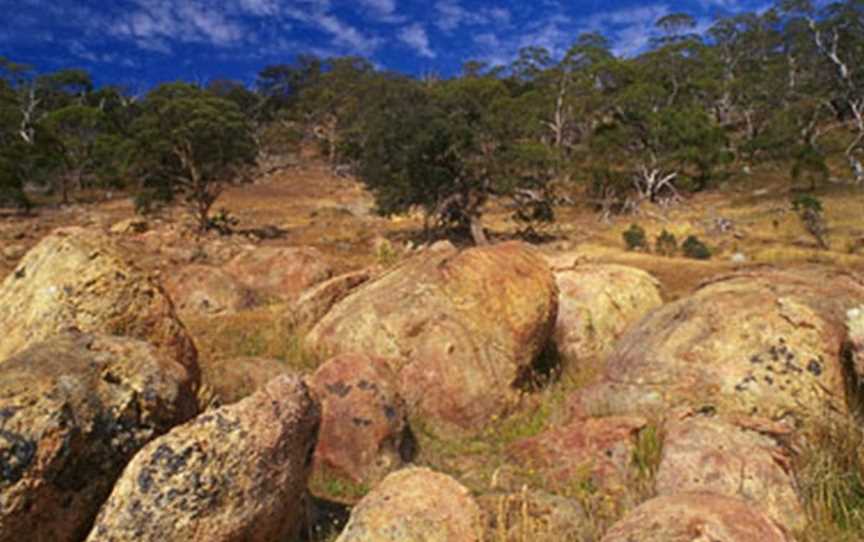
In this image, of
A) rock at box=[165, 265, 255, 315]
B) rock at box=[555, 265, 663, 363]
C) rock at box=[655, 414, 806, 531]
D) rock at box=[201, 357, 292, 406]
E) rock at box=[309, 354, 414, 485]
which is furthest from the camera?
rock at box=[165, 265, 255, 315]

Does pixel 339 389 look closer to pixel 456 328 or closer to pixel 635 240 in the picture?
pixel 456 328

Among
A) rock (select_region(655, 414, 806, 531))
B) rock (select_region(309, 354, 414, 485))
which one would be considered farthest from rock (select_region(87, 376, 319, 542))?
rock (select_region(655, 414, 806, 531))

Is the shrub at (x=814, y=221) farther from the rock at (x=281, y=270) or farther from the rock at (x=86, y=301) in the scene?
the rock at (x=86, y=301)

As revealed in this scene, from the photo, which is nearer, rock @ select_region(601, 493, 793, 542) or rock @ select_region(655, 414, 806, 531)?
rock @ select_region(601, 493, 793, 542)

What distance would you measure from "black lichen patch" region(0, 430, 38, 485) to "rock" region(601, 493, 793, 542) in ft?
9.22

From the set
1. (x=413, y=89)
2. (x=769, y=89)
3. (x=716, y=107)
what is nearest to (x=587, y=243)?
(x=413, y=89)

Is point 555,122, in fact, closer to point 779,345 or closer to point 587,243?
point 587,243

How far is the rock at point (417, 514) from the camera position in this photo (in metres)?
3.29

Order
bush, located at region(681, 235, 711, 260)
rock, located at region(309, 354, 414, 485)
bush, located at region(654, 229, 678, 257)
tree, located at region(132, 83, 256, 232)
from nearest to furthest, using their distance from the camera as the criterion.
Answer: rock, located at region(309, 354, 414, 485)
bush, located at region(681, 235, 711, 260)
bush, located at region(654, 229, 678, 257)
tree, located at region(132, 83, 256, 232)

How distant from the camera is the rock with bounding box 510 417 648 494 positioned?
4965 mm

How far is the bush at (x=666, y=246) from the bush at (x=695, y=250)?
36 centimetres

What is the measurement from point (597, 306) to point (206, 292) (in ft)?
24.1

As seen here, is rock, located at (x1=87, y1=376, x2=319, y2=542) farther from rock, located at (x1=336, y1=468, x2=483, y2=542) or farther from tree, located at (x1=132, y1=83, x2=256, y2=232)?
tree, located at (x1=132, y1=83, x2=256, y2=232)

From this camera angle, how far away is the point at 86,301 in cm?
571
